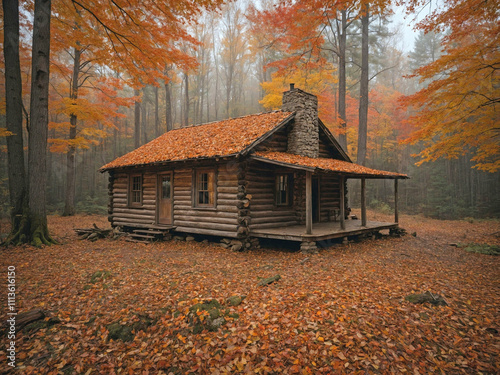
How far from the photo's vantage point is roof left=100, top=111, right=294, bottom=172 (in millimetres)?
10547

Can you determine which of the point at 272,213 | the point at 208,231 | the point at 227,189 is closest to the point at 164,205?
the point at 208,231

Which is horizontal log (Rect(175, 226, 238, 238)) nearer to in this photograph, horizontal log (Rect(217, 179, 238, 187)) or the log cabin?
the log cabin

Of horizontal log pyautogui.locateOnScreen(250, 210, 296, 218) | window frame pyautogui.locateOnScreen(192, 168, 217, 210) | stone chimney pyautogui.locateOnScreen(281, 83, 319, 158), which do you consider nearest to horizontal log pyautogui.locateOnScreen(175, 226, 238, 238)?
window frame pyautogui.locateOnScreen(192, 168, 217, 210)

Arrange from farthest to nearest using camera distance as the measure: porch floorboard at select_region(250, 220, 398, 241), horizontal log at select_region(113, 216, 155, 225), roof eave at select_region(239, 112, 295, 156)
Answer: horizontal log at select_region(113, 216, 155, 225)
roof eave at select_region(239, 112, 295, 156)
porch floorboard at select_region(250, 220, 398, 241)

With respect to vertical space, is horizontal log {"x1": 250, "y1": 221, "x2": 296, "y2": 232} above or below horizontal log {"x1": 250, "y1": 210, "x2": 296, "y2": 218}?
below

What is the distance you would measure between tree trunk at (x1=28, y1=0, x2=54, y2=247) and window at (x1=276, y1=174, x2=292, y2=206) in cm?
959

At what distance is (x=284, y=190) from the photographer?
12336 millimetres

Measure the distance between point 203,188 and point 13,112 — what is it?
8.23m

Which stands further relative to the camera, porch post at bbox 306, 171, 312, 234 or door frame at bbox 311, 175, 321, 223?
door frame at bbox 311, 175, 321, 223

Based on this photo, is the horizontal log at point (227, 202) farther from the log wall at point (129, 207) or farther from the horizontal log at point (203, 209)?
the log wall at point (129, 207)

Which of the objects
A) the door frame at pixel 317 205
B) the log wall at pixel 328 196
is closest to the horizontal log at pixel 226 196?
the door frame at pixel 317 205

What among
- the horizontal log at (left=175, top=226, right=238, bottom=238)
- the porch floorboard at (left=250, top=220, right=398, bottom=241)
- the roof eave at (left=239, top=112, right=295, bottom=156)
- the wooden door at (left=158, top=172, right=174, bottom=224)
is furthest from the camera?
the wooden door at (left=158, top=172, right=174, bottom=224)

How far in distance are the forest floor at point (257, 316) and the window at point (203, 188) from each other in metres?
3.53

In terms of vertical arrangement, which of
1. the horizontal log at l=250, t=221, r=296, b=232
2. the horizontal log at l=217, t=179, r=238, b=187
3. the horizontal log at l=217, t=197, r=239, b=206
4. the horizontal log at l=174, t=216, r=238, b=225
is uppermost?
the horizontal log at l=217, t=179, r=238, b=187
